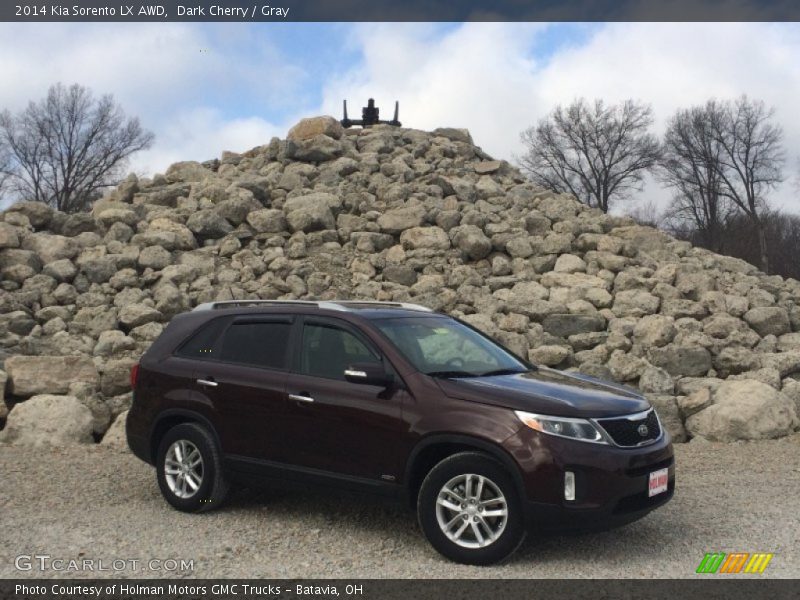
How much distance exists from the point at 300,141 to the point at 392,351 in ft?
52.7

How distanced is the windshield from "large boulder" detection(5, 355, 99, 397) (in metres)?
5.90

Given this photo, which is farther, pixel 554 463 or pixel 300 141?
pixel 300 141

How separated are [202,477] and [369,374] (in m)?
1.89

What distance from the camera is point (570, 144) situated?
3875 cm

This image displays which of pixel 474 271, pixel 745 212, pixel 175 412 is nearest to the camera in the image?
pixel 175 412

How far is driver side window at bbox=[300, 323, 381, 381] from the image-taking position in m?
6.25

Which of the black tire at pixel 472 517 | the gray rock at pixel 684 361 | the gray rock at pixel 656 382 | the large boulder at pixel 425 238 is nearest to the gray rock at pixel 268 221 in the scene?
the large boulder at pixel 425 238

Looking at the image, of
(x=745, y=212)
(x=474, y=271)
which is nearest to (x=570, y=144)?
(x=745, y=212)

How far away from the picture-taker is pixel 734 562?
18.6 ft

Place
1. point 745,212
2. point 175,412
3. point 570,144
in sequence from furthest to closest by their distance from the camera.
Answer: point 570,144 → point 745,212 → point 175,412

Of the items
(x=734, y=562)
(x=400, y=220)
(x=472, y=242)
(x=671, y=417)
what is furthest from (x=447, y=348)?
(x=400, y=220)

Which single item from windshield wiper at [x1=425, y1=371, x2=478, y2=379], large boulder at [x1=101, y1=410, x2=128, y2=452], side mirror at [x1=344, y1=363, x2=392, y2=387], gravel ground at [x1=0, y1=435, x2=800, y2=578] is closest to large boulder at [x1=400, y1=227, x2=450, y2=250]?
large boulder at [x1=101, y1=410, x2=128, y2=452]

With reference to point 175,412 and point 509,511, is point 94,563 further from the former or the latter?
point 509,511

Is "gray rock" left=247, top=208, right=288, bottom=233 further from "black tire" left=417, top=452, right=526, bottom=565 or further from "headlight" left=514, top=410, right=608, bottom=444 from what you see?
"headlight" left=514, top=410, right=608, bottom=444
